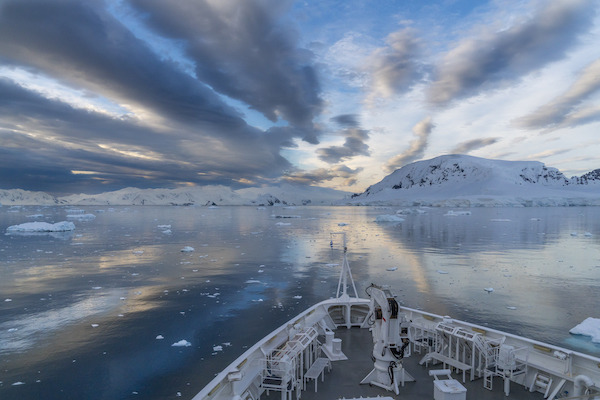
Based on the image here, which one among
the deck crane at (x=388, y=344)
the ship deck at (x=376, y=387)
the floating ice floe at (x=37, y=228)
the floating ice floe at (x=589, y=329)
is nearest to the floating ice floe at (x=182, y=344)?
the ship deck at (x=376, y=387)

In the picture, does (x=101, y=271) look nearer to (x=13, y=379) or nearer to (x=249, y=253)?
(x=249, y=253)

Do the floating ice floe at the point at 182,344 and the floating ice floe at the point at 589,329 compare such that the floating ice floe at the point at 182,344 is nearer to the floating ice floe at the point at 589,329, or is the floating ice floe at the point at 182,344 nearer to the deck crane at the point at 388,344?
the deck crane at the point at 388,344

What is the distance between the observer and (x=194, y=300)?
15.3m

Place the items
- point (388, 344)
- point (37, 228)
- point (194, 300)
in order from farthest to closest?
point (37, 228) < point (194, 300) < point (388, 344)

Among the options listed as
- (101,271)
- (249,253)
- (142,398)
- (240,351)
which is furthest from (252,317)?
(249,253)

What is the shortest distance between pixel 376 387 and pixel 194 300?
10.9m

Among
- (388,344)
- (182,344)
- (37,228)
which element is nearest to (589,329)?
(388,344)

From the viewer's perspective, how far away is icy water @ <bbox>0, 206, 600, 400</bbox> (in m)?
8.93

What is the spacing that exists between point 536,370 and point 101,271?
24035 millimetres

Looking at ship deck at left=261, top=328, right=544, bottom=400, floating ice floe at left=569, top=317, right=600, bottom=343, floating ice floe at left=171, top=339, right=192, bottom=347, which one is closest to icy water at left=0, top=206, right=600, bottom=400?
floating ice floe at left=171, top=339, right=192, bottom=347

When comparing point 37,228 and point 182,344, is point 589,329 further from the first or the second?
point 37,228

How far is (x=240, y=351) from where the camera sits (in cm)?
997

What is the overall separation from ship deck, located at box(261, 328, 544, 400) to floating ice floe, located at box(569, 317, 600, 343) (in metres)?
7.08

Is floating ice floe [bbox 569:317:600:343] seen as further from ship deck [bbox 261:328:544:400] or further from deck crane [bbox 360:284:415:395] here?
deck crane [bbox 360:284:415:395]
